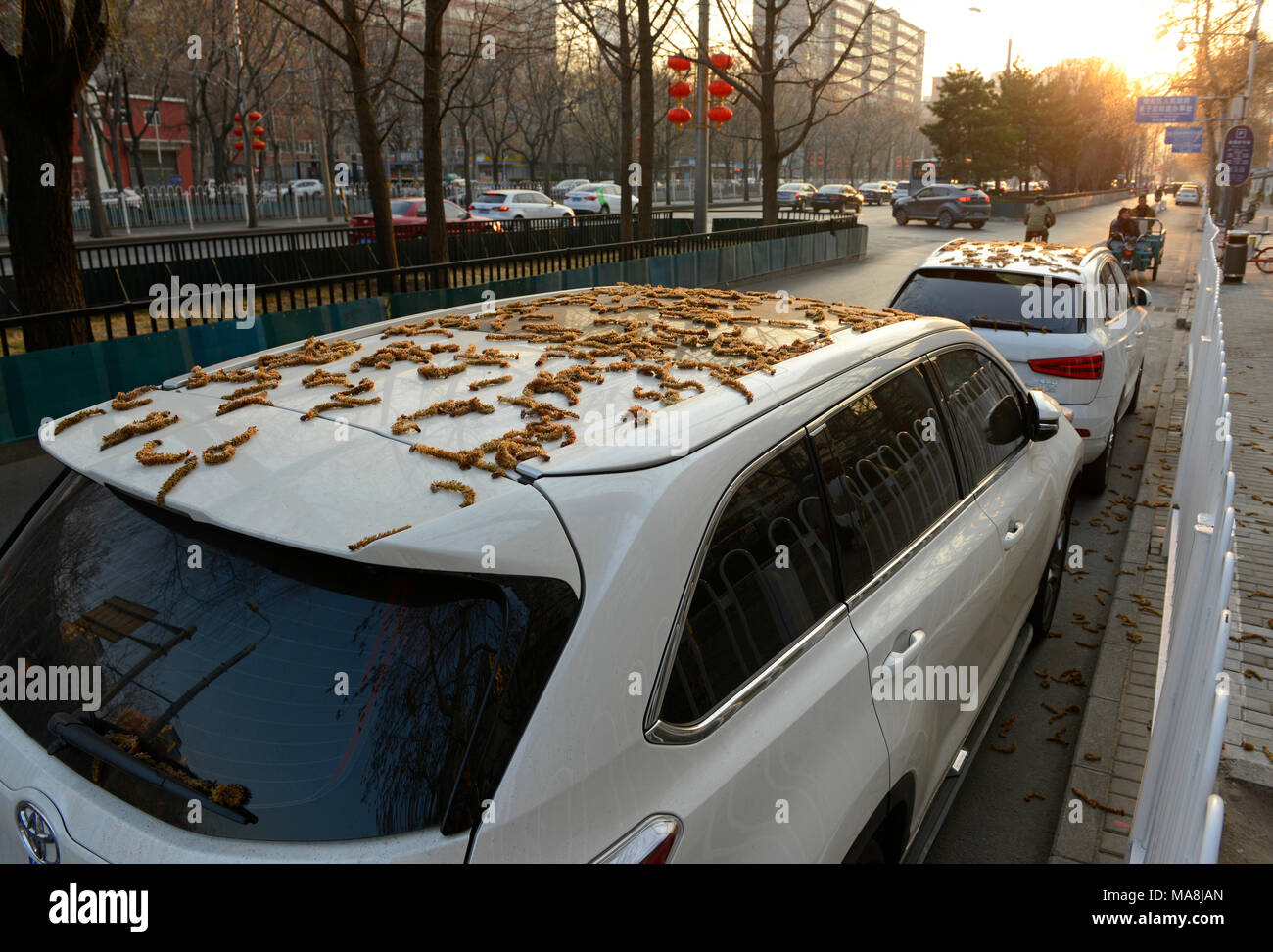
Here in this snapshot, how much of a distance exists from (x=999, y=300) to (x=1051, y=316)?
0.41 m

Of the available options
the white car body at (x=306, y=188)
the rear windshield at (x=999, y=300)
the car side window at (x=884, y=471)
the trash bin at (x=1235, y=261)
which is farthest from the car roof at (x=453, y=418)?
the white car body at (x=306, y=188)

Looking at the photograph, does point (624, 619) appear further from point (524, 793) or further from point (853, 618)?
point (853, 618)

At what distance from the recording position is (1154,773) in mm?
3119

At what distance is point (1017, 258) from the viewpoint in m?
7.93

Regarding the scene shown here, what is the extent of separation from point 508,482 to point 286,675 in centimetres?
55

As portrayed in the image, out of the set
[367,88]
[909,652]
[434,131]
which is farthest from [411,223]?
[909,652]

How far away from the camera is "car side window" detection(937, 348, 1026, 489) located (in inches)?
144

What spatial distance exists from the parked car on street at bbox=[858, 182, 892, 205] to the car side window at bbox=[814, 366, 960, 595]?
68229 mm

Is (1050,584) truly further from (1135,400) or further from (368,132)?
(368,132)

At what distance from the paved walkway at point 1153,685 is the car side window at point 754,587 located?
201 centimetres

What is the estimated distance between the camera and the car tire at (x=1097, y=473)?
7.60 meters

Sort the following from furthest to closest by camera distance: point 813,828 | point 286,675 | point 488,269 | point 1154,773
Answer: point 488,269 → point 1154,773 → point 813,828 → point 286,675
